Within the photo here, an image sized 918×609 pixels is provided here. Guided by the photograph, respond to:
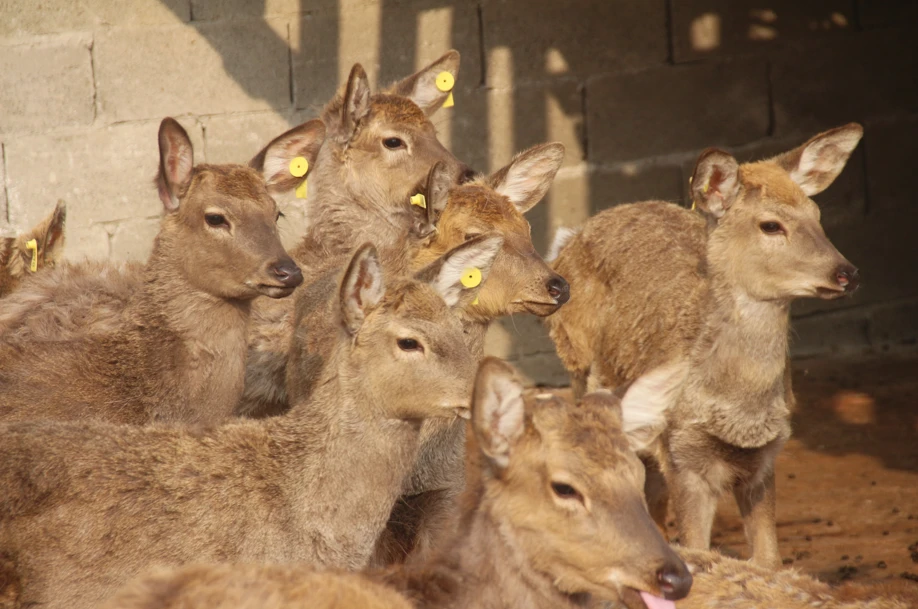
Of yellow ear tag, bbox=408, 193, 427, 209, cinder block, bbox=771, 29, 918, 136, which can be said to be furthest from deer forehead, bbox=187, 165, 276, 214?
cinder block, bbox=771, 29, 918, 136

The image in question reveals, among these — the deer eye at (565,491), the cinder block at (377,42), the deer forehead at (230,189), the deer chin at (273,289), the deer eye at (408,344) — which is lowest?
the deer eye at (565,491)

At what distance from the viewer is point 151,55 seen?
33.4 feet

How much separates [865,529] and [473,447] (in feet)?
9.74

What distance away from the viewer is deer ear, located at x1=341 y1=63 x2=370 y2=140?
7.98 metres

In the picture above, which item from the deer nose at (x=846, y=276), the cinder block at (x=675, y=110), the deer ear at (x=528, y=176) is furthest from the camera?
the cinder block at (x=675, y=110)

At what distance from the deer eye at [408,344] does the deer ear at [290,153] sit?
7.64 ft

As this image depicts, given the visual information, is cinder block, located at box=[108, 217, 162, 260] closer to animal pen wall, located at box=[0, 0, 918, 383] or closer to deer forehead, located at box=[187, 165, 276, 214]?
animal pen wall, located at box=[0, 0, 918, 383]

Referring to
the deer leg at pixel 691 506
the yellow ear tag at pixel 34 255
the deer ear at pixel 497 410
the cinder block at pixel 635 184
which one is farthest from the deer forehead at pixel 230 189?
→ the cinder block at pixel 635 184

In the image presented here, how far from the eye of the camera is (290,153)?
7.58 meters

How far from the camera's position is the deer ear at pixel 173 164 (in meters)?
6.66

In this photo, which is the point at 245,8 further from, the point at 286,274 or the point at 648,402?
the point at 648,402

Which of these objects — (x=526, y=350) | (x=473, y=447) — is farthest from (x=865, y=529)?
(x=526, y=350)

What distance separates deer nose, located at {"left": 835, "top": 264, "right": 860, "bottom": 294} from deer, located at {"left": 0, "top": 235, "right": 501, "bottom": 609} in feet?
8.64

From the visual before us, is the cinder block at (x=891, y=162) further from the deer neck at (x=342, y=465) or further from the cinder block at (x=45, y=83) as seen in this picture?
the deer neck at (x=342, y=465)
